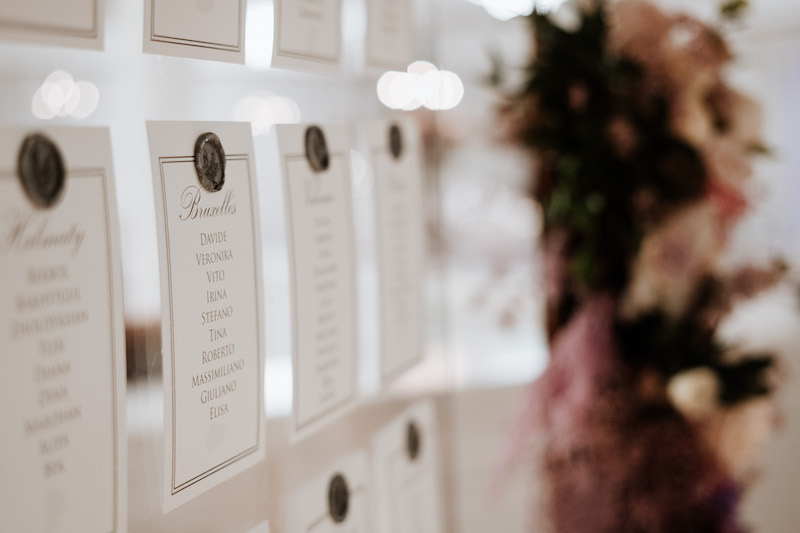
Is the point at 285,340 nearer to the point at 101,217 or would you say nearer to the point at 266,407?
the point at 266,407

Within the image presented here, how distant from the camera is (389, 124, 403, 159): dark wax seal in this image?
0.81 metres

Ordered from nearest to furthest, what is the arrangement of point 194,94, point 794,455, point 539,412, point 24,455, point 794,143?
1. point 24,455
2. point 194,94
3. point 539,412
4. point 794,455
5. point 794,143

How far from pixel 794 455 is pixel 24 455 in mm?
1808

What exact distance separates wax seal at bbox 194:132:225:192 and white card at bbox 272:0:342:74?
0.12m

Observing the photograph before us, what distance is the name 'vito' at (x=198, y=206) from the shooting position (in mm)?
494

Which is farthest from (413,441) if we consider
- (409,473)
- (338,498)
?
(338,498)

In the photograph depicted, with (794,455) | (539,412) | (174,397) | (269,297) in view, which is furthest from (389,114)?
(794,455)

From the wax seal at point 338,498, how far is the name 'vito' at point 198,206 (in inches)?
11.5

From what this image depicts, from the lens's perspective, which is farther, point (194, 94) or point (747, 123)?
point (747, 123)

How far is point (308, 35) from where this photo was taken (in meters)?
0.65

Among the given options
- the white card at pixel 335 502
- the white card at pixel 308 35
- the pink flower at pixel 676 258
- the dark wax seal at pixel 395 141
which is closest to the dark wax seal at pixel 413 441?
the white card at pixel 335 502

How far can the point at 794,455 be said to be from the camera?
5.93 ft

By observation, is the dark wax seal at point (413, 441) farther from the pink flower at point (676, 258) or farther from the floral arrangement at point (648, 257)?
the pink flower at point (676, 258)

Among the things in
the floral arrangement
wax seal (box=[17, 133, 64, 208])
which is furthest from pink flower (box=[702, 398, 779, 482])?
wax seal (box=[17, 133, 64, 208])
